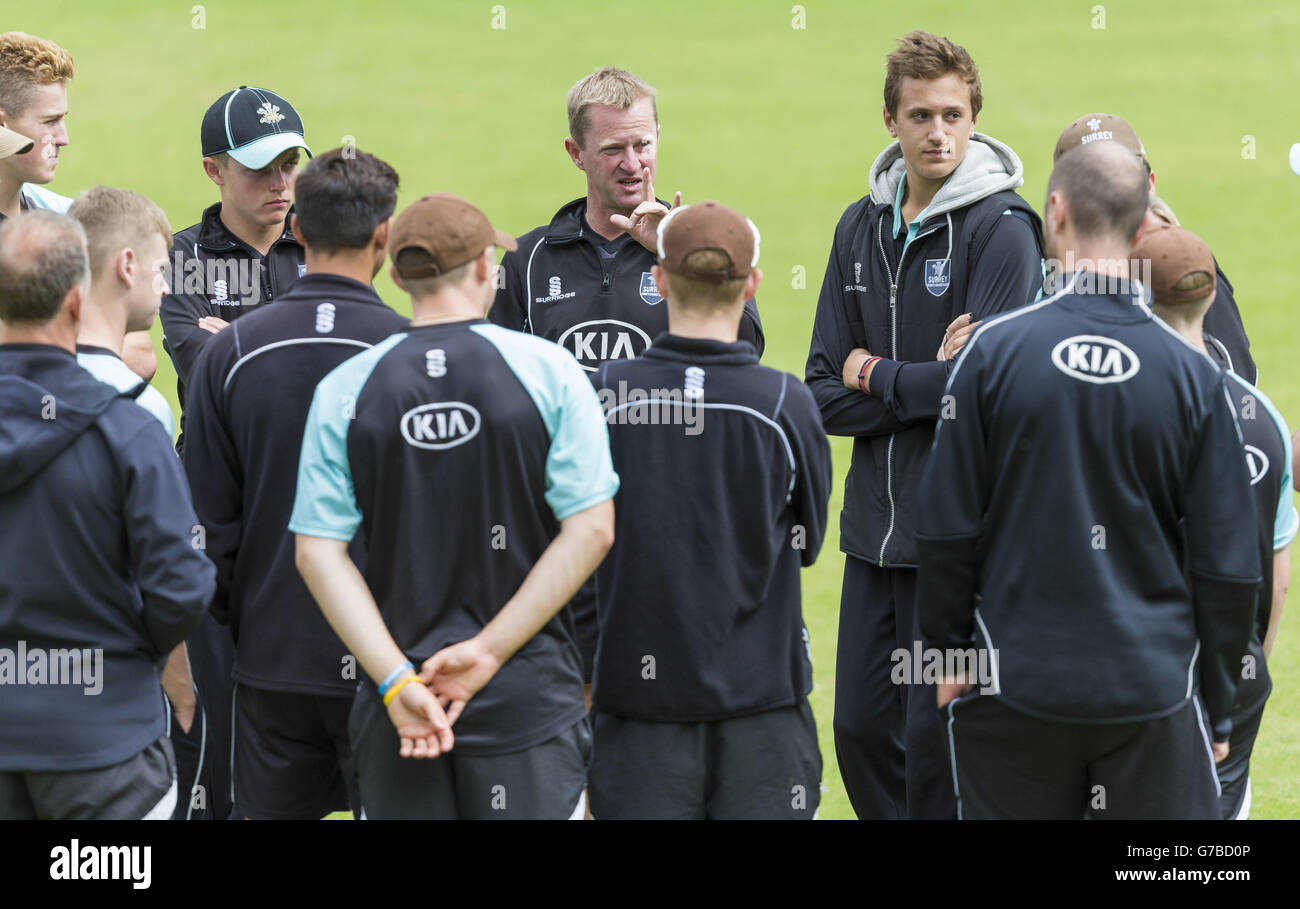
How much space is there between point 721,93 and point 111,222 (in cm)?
2452

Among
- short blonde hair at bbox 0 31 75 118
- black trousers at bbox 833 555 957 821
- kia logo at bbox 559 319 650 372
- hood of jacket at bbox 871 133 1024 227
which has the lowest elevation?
black trousers at bbox 833 555 957 821

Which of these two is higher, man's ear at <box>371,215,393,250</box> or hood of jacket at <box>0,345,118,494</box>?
man's ear at <box>371,215,393,250</box>

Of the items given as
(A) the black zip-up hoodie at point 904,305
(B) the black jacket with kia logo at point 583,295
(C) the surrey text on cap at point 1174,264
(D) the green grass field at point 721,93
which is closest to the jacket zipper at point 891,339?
(A) the black zip-up hoodie at point 904,305

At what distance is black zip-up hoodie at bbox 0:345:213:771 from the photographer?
142 inches

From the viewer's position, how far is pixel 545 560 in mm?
3637

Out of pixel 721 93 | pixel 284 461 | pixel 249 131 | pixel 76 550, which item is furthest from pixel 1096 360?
pixel 721 93

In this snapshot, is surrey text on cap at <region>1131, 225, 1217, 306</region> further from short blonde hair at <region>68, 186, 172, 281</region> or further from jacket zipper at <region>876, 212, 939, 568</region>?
short blonde hair at <region>68, 186, 172, 281</region>

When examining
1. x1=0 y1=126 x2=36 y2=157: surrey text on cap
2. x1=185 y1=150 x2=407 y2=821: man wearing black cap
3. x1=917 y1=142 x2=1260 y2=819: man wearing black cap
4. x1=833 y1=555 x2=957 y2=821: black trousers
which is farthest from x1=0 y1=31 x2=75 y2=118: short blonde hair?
x1=917 y1=142 x2=1260 y2=819: man wearing black cap

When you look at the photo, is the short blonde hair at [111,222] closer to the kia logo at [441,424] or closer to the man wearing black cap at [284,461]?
the man wearing black cap at [284,461]

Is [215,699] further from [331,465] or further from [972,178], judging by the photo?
[972,178]

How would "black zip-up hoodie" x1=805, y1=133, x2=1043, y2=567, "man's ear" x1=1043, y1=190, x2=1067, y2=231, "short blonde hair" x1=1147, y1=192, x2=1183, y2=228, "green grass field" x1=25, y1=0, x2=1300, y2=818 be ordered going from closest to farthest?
"man's ear" x1=1043, y1=190, x2=1067, y2=231 → "short blonde hair" x1=1147, y1=192, x2=1183, y2=228 → "black zip-up hoodie" x1=805, y1=133, x2=1043, y2=567 → "green grass field" x1=25, y1=0, x2=1300, y2=818

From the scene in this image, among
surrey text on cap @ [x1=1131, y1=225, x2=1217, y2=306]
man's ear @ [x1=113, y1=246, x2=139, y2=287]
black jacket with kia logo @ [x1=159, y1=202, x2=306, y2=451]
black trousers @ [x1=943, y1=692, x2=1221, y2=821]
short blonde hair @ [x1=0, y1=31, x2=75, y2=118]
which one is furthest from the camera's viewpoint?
short blonde hair @ [x1=0, y1=31, x2=75, y2=118]

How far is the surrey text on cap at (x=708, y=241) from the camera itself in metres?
3.82

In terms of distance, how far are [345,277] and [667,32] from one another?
27.5 meters
